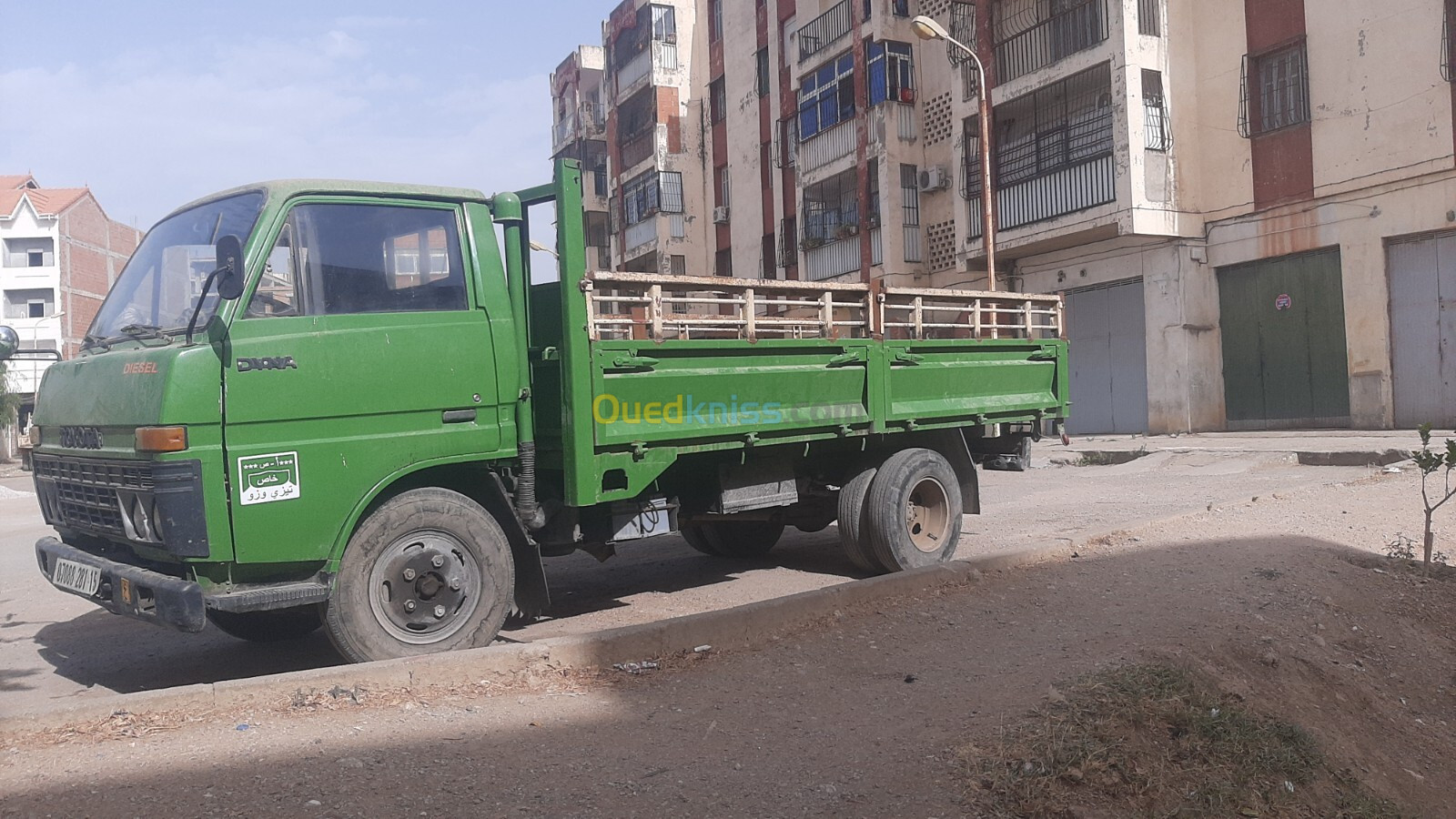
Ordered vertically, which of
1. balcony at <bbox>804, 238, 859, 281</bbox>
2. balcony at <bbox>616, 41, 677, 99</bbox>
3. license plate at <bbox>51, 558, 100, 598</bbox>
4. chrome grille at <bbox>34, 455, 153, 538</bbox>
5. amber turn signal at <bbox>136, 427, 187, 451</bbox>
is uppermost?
balcony at <bbox>616, 41, 677, 99</bbox>

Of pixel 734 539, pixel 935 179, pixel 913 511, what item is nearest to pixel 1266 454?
pixel 913 511

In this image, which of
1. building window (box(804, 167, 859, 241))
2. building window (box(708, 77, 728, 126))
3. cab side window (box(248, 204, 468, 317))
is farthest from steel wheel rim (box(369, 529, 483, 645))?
building window (box(708, 77, 728, 126))

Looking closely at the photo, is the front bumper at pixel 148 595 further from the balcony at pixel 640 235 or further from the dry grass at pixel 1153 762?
the balcony at pixel 640 235

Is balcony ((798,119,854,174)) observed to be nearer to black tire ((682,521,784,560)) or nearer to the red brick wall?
black tire ((682,521,784,560))

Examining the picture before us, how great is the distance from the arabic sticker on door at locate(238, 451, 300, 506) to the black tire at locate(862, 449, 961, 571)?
3.78 m

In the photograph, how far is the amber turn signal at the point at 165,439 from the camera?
4434 millimetres

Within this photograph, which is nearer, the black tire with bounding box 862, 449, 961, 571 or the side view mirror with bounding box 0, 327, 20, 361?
the side view mirror with bounding box 0, 327, 20, 361

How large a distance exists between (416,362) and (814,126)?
24.0 m

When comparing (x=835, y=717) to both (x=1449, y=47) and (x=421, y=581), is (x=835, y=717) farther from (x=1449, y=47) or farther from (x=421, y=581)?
(x=1449, y=47)

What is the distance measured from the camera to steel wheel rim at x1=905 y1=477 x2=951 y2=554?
757 cm

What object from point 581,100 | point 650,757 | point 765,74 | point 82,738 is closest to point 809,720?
point 650,757

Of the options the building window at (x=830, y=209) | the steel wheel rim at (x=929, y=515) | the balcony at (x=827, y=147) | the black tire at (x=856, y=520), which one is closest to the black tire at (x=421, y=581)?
the black tire at (x=856, y=520)

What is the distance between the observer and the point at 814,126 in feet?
91.2

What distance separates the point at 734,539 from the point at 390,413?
13.2 feet
